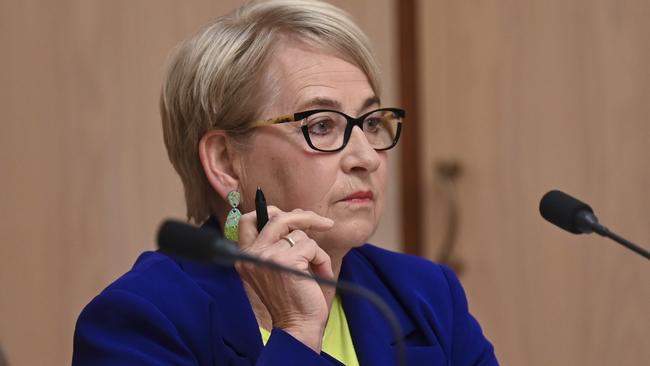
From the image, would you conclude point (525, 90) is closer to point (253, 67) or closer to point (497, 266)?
point (497, 266)

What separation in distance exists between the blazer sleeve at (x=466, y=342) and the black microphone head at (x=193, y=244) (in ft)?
2.82

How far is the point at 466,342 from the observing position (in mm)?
1960

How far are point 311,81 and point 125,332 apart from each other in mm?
533

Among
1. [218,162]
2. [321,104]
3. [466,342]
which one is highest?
[321,104]

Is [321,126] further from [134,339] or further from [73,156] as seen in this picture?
[73,156]

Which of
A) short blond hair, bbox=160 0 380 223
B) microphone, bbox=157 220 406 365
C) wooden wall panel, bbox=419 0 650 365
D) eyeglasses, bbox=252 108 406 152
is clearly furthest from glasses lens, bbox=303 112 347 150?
wooden wall panel, bbox=419 0 650 365

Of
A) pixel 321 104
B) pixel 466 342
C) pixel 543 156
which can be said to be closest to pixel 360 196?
pixel 321 104

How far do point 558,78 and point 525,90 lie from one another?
0.11m

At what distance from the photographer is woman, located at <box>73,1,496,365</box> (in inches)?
64.6

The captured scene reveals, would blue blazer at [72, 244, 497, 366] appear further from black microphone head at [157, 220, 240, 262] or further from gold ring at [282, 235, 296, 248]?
black microphone head at [157, 220, 240, 262]

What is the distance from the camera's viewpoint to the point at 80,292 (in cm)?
270

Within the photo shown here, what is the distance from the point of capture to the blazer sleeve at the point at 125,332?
5.27 ft

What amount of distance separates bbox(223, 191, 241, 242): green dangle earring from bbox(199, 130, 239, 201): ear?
2 cm

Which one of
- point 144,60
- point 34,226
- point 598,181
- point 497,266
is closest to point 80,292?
point 34,226
